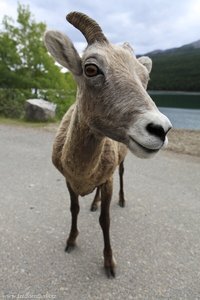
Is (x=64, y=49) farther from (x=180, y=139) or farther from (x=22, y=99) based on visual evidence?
(x=22, y=99)

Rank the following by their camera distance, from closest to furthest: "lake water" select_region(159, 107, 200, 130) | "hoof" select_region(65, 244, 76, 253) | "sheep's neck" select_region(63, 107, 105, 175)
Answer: "sheep's neck" select_region(63, 107, 105, 175)
"hoof" select_region(65, 244, 76, 253)
"lake water" select_region(159, 107, 200, 130)

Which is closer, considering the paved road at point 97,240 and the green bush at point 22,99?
the paved road at point 97,240

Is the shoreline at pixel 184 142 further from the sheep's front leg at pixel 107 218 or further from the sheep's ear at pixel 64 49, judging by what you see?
the sheep's ear at pixel 64 49

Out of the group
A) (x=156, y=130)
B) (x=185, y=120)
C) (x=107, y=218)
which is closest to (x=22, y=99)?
(x=185, y=120)

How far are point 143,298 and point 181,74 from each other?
289ft

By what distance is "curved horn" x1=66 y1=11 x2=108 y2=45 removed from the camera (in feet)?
9.57

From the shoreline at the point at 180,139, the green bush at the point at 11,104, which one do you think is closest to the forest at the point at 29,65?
the green bush at the point at 11,104

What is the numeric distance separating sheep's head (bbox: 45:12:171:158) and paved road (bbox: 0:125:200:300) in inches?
80.5

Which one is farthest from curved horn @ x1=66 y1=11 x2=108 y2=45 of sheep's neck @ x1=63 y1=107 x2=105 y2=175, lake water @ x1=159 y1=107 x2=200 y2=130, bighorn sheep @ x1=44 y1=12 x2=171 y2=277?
lake water @ x1=159 y1=107 x2=200 y2=130

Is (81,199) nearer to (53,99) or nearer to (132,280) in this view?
(132,280)

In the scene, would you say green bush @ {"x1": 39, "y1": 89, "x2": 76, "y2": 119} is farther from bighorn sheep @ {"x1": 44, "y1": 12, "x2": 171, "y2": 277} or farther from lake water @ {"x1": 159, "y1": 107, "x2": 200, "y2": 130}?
bighorn sheep @ {"x1": 44, "y1": 12, "x2": 171, "y2": 277}

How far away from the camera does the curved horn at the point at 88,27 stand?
2.92 meters

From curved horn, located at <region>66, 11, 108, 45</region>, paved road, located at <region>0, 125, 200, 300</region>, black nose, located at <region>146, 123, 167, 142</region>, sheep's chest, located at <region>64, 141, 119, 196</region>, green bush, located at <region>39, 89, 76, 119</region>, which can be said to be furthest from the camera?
green bush, located at <region>39, 89, 76, 119</region>

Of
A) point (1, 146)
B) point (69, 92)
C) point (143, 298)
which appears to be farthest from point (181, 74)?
point (143, 298)
